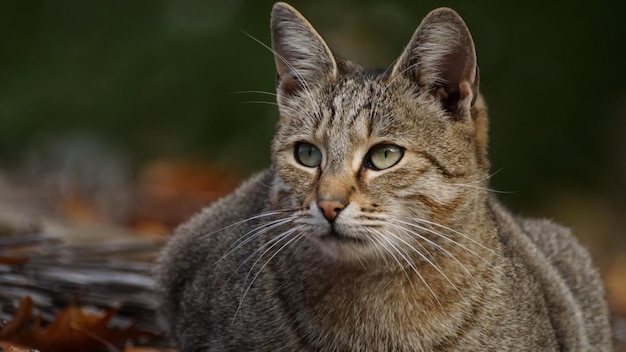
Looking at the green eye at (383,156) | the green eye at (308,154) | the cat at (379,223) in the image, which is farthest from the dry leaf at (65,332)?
the green eye at (383,156)

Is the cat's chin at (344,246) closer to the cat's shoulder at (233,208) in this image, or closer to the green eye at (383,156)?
the green eye at (383,156)

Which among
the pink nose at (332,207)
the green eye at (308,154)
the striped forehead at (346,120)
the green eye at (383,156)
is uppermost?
the striped forehead at (346,120)

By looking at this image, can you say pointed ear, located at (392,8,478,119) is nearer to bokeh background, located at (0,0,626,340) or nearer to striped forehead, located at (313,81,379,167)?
striped forehead, located at (313,81,379,167)

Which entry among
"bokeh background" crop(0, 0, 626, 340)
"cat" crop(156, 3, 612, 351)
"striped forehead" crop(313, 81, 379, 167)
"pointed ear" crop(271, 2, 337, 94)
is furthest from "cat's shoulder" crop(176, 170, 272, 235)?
"bokeh background" crop(0, 0, 626, 340)

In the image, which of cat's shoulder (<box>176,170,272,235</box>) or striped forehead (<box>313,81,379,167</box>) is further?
cat's shoulder (<box>176,170,272,235</box>)

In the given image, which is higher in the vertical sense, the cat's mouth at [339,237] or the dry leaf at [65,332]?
the cat's mouth at [339,237]

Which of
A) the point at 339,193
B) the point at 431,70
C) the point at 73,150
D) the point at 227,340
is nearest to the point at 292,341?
the point at 227,340

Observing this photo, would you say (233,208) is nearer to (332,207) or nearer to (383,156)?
(383,156)

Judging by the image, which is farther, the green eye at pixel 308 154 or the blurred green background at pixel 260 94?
the blurred green background at pixel 260 94
